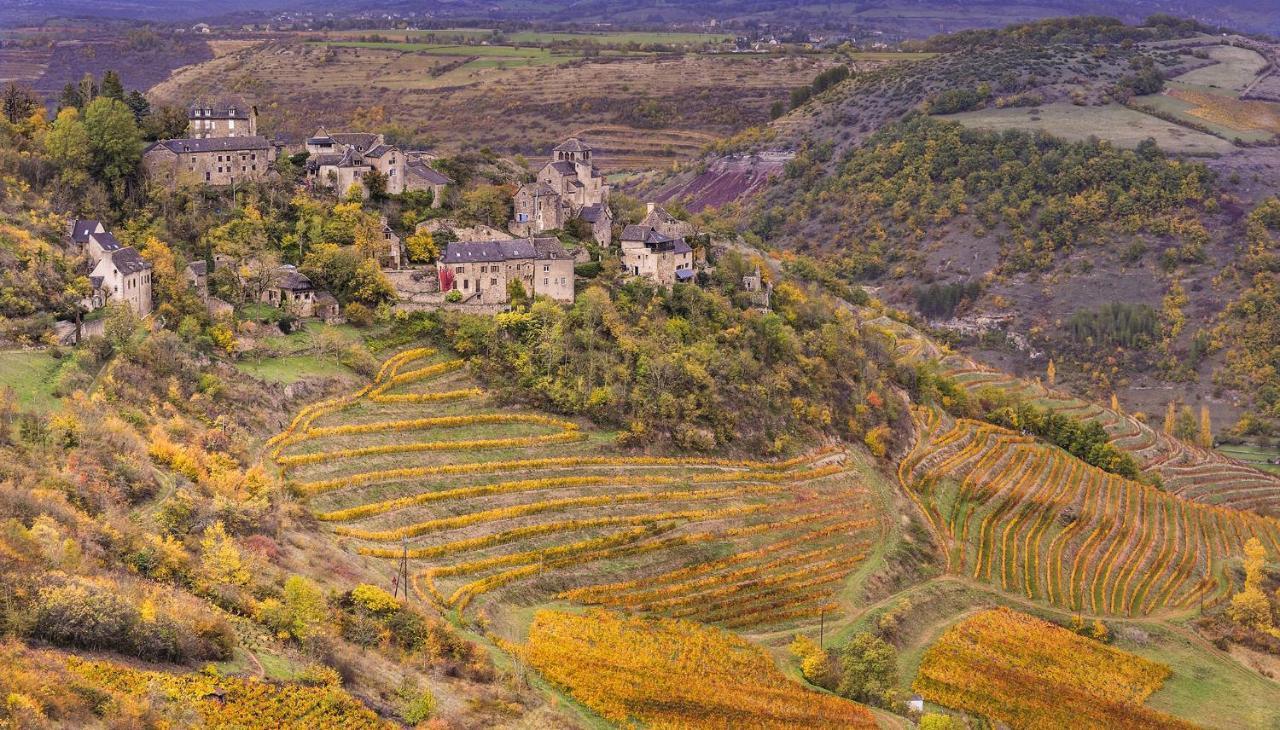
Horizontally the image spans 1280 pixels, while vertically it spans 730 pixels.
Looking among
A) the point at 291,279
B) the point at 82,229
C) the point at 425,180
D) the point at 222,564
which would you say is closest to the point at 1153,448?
the point at 425,180

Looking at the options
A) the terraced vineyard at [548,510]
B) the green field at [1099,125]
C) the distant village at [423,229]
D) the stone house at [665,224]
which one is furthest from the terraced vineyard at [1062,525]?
the green field at [1099,125]

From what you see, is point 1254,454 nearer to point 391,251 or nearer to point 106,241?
point 391,251

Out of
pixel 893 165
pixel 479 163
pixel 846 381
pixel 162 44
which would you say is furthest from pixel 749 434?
pixel 162 44

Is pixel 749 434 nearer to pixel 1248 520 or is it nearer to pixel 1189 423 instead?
pixel 1248 520

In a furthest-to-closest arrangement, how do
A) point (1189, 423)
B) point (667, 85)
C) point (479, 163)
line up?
point (667, 85)
point (1189, 423)
point (479, 163)

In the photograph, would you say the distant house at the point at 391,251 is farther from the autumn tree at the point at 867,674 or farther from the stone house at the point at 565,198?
the autumn tree at the point at 867,674

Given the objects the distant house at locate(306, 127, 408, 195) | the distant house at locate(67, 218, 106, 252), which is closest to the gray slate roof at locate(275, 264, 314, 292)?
the distant house at locate(67, 218, 106, 252)

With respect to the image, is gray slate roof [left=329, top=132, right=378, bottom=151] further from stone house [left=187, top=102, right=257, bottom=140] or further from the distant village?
stone house [left=187, top=102, right=257, bottom=140]
